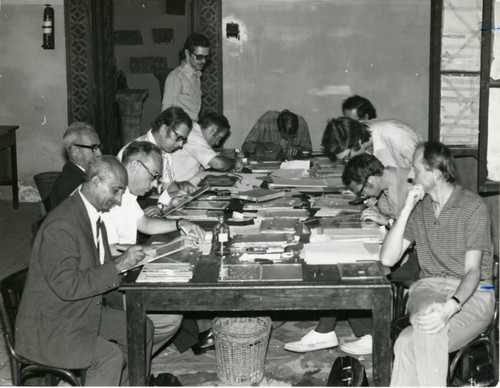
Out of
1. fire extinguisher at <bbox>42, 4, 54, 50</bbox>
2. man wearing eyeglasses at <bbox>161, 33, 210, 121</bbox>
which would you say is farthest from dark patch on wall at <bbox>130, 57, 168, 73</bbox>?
man wearing eyeglasses at <bbox>161, 33, 210, 121</bbox>

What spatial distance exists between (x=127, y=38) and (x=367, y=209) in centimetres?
808

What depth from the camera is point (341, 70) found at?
975cm

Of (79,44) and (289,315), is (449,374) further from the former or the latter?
(79,44)

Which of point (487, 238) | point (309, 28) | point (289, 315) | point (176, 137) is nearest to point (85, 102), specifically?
point (309, 28)

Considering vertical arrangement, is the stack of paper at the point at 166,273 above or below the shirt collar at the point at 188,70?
below

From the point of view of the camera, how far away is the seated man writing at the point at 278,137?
7957 millimetres

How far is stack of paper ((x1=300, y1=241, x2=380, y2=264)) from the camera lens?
3.90 m

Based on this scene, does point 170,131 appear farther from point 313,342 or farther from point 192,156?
point 313,342

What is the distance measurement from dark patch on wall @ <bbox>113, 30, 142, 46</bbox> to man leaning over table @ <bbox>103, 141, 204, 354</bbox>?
761 cm

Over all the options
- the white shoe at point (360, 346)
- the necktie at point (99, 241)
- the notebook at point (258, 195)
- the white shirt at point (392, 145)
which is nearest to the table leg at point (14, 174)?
the notebook at point (258, 195)

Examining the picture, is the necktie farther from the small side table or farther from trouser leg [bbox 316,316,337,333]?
the small side table

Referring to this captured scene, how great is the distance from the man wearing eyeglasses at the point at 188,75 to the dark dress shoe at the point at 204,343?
3.16m

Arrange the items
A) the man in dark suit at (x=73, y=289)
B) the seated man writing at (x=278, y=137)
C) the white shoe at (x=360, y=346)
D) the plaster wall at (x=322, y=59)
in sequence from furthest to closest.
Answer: the plaster wall at (x=322, y=59) < the seated man writing at (x=278, y=137) < the white shoe at (x=360, y=346) < the man in dark suit at (x=73, y=289)

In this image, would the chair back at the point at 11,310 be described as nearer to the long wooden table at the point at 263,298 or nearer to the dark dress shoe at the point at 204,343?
the long wooden table at the point at 263,298
